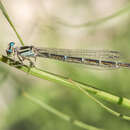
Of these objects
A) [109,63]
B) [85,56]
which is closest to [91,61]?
[85,56]

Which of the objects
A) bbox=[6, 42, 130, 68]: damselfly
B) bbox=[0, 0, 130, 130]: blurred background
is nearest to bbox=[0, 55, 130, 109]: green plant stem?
bbox=[6, 42, 130, 68]: damselfly

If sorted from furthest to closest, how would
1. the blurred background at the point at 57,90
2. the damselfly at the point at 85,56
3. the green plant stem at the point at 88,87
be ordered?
the blurred background at the point at 57,90
the damselfly at the point at 85,56
the green plant stem at the point at 88,87

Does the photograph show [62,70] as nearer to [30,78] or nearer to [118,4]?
[30,78]

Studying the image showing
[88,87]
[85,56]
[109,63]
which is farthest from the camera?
[85,56]

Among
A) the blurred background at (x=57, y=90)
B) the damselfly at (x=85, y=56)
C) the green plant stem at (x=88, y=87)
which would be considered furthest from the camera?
the blurred background at (x=57, y=90)

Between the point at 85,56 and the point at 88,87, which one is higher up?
the point at 85,56

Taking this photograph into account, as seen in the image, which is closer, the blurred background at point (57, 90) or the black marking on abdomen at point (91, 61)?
the black marking on abdomen at point (91, 61)

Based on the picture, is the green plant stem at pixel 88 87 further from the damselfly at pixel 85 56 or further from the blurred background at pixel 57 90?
the blurred background at pixel 57 90

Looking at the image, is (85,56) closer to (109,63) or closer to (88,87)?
(109,63)

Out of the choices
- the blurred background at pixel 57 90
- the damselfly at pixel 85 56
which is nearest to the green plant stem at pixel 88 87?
→ the damselfly at pixel 85 56

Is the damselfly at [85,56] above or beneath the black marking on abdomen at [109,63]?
above

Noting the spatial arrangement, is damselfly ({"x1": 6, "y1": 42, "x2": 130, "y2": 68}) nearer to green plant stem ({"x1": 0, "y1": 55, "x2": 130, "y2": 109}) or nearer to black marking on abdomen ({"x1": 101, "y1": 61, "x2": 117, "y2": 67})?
black marking on abdomen ({"x1": 101, "y1": 61, "x2": 117, "y2": 67})
